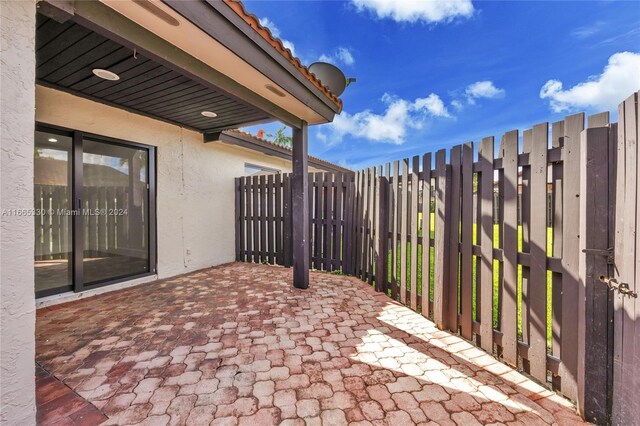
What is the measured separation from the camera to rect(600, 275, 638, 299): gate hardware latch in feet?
4.26

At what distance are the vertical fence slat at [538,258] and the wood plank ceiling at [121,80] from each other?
3.24 m

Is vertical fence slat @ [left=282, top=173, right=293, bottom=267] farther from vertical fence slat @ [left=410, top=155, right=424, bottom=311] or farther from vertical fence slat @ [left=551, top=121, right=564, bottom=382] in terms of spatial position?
vertical fence slat @ [left=551, top=121, right=564, bottom=382]

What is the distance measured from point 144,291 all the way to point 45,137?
8.49ft

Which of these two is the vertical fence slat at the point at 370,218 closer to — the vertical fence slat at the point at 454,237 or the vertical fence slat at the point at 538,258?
the vertical fence slat at the point at 454,237

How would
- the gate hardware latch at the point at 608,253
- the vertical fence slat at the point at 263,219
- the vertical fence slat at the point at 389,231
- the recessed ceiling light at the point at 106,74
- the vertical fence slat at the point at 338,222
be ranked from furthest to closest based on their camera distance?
the vertical fence slat at the point at 263,219 → the vertical fence slat at the point at 338,222 → the vertical fence slat at the point at 389,231 → the recessed ceiling light at the point at 106,74 → the gate hardware latch at the point at 608,253

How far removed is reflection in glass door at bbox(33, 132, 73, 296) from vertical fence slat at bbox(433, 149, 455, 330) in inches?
199

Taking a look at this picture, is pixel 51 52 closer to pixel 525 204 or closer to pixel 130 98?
pixel 130 98

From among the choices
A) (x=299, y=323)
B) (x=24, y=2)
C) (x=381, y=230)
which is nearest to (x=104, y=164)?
(x=24, y=2)

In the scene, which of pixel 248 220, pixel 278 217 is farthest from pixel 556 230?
pixel 248 220

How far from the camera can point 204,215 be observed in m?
5.67

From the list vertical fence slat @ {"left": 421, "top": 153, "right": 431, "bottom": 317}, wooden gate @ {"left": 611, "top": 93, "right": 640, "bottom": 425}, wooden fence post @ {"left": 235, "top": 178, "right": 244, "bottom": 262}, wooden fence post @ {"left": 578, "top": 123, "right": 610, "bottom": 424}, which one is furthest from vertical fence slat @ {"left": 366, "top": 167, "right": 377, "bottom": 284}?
wooden fence post @ {"left": 235, "top": 178, "right": 244, "bottom": 262}

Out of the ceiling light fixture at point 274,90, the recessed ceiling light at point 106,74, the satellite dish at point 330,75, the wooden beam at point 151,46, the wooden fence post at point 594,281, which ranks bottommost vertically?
the wooden fence post at point 594,281

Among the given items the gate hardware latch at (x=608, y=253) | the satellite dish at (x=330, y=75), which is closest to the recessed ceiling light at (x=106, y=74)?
the satellite dish at (x=330, y=75)

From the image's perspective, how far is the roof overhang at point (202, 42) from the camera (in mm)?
1937
